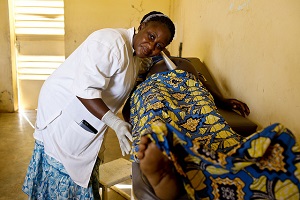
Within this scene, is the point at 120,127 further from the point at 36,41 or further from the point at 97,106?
the point at 36,41

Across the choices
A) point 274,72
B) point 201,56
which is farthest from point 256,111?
point 201,56

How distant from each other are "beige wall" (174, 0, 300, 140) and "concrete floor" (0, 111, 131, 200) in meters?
1.12

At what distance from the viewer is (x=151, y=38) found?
108 centimetres

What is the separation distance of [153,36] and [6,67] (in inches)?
120

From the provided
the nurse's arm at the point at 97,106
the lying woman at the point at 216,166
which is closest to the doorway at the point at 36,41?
the nurse's arm at the point at 97,106

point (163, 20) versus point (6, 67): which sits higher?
point (163, 20)

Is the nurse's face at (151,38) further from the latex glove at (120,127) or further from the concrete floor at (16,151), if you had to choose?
the concrete floor at (16,151)

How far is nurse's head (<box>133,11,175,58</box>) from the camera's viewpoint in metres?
1.07

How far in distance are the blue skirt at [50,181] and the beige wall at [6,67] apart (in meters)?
2.57

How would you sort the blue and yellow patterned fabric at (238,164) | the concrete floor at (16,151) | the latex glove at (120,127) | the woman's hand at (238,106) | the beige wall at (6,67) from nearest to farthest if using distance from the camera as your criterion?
the blue and yellow patterned fabric at (238,164) → the latex glove at (120,127) → the woman's hand at (238,106) → the concrete floor at (16,151) → the beige wall at (6,67)

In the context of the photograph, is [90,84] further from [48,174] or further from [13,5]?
[13,5]

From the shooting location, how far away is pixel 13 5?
344cm

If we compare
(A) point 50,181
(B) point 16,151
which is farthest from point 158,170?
(B) point 16,151

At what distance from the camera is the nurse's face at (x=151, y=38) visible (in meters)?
1.07
